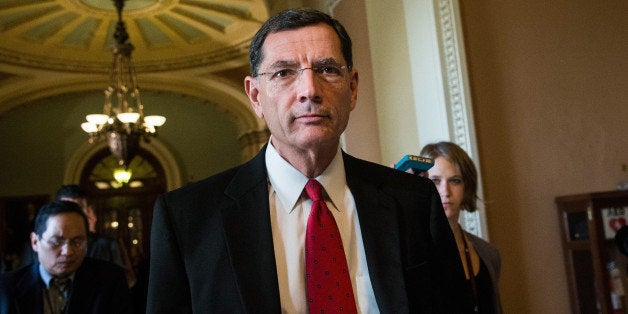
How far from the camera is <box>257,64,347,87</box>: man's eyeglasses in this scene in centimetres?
129

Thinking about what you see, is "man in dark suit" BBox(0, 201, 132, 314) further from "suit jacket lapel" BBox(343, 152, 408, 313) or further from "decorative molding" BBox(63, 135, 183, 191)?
"decorative molding" BBox(63, 135, 183, 191)

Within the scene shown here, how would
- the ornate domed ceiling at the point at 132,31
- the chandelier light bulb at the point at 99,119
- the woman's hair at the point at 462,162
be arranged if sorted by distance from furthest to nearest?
the ornate domed ceiling at the point at 132,31 → the chandelier light bulb at the point at 99,119 → the woman's hair at the point at 462,162

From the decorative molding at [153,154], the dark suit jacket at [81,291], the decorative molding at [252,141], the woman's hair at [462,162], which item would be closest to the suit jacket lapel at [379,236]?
the woman's hair at [462,162]

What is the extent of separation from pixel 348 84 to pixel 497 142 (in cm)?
238

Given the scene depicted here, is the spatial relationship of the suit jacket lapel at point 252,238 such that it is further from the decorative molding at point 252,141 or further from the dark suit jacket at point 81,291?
the decorative molding at point 252,141

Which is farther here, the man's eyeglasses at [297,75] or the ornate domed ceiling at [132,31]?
the ornate domed ceiling at [132,31]

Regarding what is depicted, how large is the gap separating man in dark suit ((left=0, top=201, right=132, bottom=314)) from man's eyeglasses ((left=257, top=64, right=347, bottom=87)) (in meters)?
1.88

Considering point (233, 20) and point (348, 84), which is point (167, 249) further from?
point (233, 20)

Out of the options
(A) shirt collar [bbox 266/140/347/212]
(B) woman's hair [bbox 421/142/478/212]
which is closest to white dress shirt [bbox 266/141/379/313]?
(A) shirt collar [bbox 266/140/347/212]

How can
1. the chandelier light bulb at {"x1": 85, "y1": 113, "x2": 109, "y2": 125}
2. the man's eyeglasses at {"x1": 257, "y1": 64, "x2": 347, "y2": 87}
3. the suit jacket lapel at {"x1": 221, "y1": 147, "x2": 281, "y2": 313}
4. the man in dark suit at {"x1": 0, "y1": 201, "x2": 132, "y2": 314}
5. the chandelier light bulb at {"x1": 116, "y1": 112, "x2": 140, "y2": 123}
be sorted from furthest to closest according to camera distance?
the chandelier light bulb at {"x1": 85, "y1": 113, "x2": 109, "y2": 125}, the chandelier light bulb at {"x1": 116, "y1": 112, "x2": 140, "y2": 123}, the man in dark suit at {"x1": 0, "y1": 201, "x2": 132, "y2": 314}, the man's eyeglasses at {"x1": 257, "y1": 64, "x2": 347, "y2": 87}, the suit jacket lapel at {"x1": 221, "y1": 147, "x2": 281, "y2": 313}

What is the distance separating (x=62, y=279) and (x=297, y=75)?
2019 mm

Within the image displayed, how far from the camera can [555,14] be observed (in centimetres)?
374

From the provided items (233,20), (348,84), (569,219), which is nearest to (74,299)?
(348,84)

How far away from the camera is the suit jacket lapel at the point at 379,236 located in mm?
1209
